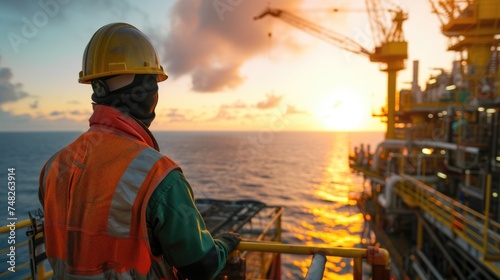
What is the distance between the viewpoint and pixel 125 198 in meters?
1.55

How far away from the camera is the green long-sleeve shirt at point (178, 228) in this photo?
159 centimetres

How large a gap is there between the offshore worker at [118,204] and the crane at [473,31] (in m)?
25.2

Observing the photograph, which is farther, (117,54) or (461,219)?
(461,219)

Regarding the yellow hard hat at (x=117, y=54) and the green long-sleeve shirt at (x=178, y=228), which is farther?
the yellow hard hat at (x=117, y=54)

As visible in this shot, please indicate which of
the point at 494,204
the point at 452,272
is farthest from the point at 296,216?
the point at 494,204

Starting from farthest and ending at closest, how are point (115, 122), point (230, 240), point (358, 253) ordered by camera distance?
1. point (358, 253)
2. point (230, 240)
3. point (115, 122)

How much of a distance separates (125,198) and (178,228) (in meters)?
0.31

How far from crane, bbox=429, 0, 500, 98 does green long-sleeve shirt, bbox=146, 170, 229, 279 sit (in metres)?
25.2

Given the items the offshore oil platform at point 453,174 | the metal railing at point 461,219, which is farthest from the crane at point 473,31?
the metal railing at point 461,219

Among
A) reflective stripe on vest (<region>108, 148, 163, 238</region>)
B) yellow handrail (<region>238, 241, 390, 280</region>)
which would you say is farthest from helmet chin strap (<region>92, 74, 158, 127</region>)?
yellow handrail (<region>238, 241, 390, 280</region>)

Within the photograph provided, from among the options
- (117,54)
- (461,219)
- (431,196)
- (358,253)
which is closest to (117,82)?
(117,54)

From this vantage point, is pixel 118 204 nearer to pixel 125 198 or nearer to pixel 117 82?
pixel 125 198

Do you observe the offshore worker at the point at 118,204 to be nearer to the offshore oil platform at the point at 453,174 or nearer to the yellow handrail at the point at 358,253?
the yellow handrail at the point at 358,253

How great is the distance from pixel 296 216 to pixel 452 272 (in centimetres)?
2216
